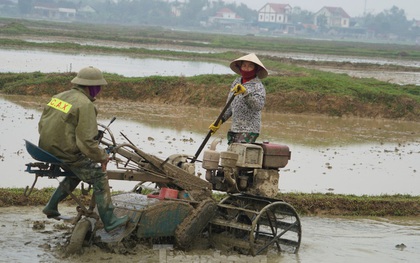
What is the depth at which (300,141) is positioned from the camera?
1638 cm

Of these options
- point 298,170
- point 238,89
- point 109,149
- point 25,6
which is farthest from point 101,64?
point 25,6

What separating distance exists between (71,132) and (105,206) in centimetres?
74

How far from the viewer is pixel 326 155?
14820mm

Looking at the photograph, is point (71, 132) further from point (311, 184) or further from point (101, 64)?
point (101, 64)

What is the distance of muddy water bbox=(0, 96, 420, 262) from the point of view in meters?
7.12

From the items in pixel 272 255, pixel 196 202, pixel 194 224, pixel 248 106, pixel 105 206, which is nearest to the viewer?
pixel 105 206

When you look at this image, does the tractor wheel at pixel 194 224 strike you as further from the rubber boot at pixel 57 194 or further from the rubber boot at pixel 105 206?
the rubber boot at pixel 57 194

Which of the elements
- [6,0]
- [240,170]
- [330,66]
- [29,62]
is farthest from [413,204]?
[6,0]

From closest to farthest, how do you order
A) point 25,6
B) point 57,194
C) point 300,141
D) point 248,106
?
point 57,194 → point 248,106 → point 300,141 → point 25,6

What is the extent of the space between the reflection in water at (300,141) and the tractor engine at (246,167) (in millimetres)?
2850

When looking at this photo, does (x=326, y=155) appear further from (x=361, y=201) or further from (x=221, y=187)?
(x=221, y=187)

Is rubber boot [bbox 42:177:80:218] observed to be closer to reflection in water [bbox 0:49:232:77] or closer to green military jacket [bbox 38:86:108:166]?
green military jacket [bbox 38:86:108:166]

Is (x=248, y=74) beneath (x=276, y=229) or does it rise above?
above

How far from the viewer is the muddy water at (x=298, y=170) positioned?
7117 mm
